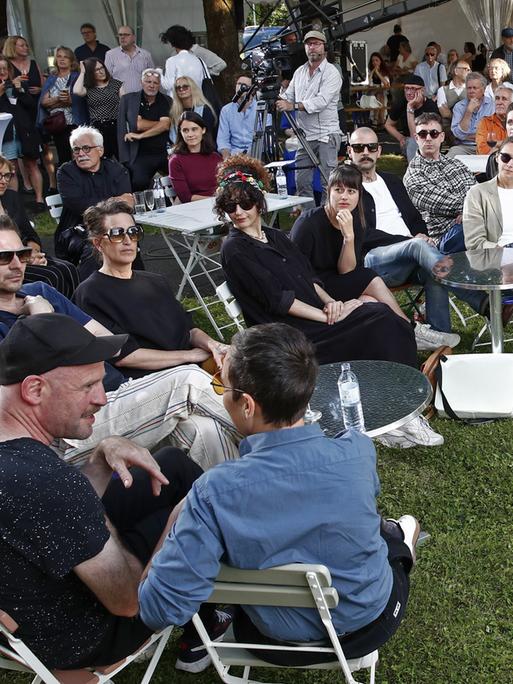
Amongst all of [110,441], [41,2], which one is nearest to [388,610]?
[110,441]

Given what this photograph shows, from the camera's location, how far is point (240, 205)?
3953 mm

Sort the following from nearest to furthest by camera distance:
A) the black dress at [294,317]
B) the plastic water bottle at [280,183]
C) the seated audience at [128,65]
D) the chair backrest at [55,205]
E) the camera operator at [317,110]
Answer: the black dress at [294,317], the chair backrest at [55,205], the plastic water bottle at [280,183], the camera operator at [317,110], the seated audience at [128,65]

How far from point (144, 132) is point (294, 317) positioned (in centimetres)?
442

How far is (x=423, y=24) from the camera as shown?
17.3 meters

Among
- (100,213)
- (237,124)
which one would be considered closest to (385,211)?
(100,213)

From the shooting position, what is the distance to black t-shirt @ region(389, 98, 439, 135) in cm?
917

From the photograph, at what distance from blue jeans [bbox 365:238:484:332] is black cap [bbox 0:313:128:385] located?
2923mm

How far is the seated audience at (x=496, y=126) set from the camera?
7188 mm

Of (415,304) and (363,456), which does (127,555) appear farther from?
(415,304)

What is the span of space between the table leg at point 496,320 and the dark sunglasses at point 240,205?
131cm

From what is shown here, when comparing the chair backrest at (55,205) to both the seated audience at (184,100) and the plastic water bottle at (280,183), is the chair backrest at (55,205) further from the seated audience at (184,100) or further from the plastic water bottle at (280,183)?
the seated audience at (184,100)

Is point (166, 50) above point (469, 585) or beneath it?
above

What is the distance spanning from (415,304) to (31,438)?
3.63 m

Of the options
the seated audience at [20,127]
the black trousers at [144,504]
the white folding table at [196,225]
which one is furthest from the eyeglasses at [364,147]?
the seated audience at [20,127]
